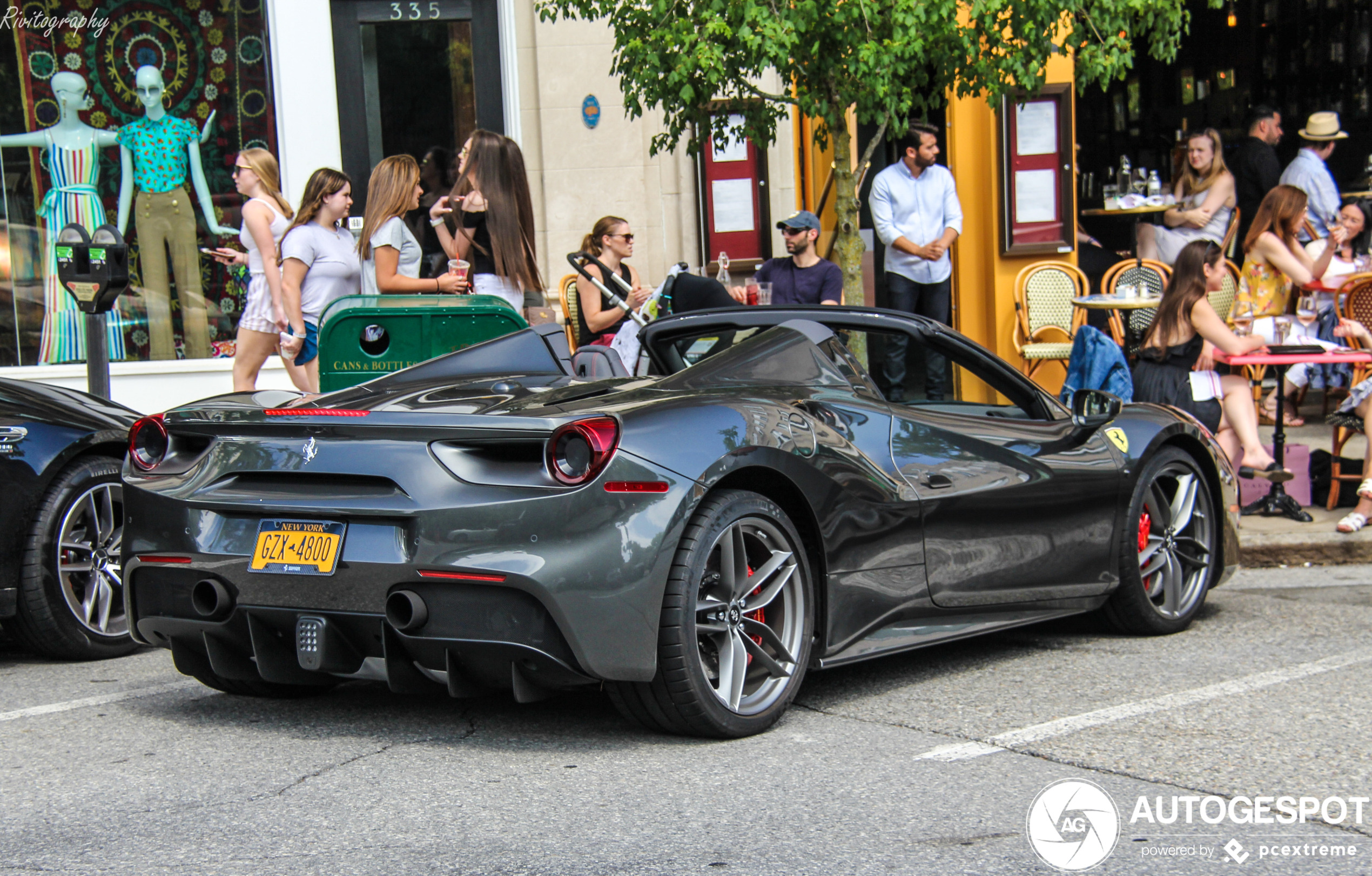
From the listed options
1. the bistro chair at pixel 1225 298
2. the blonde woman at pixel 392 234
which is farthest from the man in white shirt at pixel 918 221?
the blonde woman at pixel 392 234

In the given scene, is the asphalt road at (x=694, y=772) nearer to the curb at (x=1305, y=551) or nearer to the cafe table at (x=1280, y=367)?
the curb at (x=1305, y=551)

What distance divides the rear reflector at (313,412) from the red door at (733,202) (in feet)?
25.9

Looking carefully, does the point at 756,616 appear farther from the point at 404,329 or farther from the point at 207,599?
the point at 404,329

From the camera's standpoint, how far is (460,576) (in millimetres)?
3836

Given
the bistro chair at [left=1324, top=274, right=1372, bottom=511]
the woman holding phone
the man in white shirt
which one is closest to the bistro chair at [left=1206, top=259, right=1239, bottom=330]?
the bistro chair at [left=1324, top=274, right=1372, bottom=511]

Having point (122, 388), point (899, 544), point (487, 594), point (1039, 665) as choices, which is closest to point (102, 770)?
point (487, 594)

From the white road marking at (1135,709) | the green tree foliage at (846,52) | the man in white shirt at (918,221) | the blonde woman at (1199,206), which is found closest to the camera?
the white road marking at (1135,709)

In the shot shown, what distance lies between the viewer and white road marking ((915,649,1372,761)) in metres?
4.10

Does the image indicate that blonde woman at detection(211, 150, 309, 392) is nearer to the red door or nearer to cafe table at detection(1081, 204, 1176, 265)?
the red door

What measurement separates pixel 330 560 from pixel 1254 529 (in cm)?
581

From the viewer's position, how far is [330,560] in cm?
396

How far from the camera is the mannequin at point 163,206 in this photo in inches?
452

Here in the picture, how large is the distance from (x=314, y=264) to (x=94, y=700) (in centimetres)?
374

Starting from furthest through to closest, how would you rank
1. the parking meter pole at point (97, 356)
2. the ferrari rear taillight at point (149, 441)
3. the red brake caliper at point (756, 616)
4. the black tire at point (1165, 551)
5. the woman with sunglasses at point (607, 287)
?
the woman with sunglasses at point (607, 287), the parking meter pole at point (97, 356), the black tire at point (1165, 551), the ferrari rear taillight at point (149, 441), the red brake caliper at point (756, 616)
